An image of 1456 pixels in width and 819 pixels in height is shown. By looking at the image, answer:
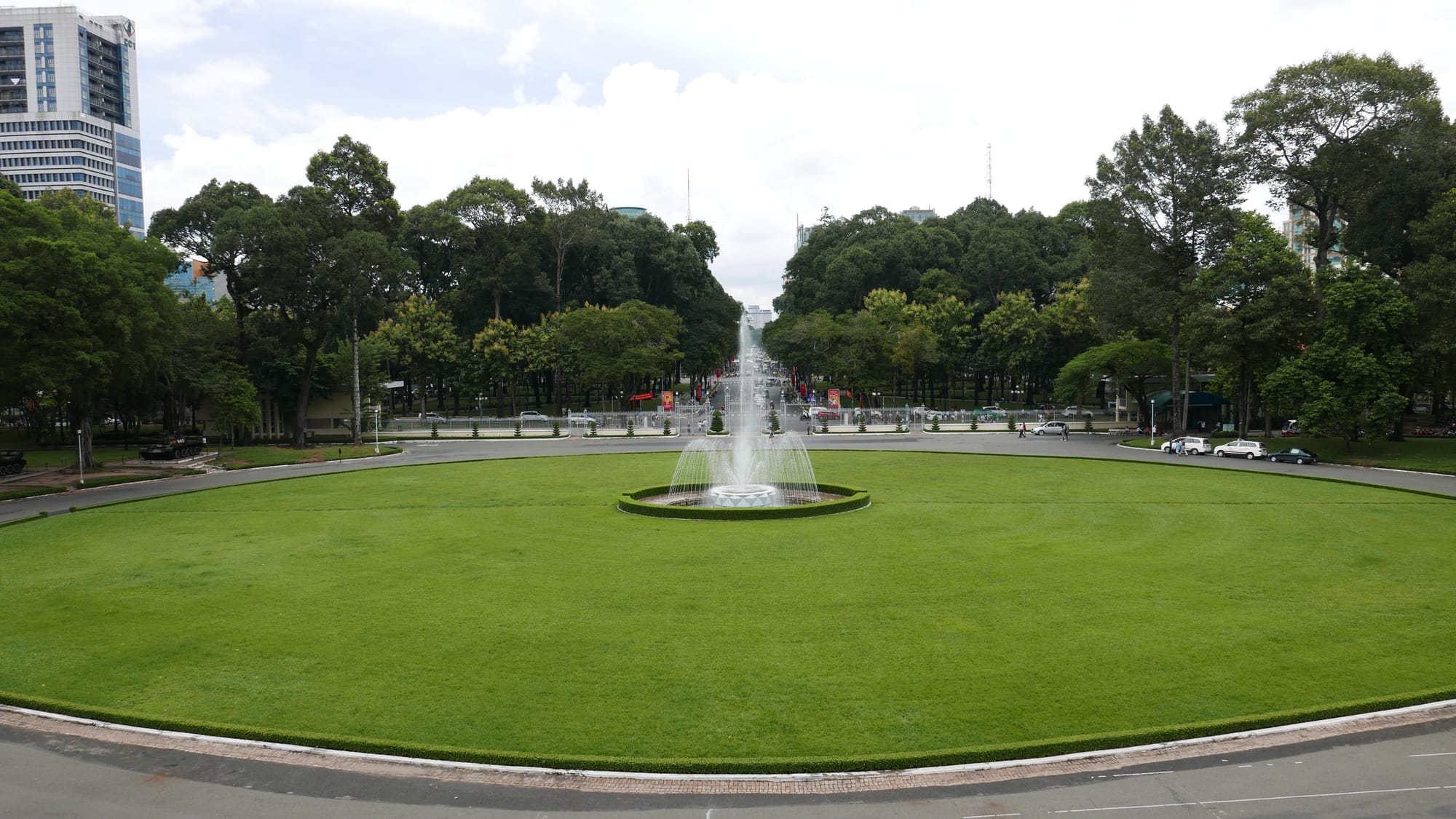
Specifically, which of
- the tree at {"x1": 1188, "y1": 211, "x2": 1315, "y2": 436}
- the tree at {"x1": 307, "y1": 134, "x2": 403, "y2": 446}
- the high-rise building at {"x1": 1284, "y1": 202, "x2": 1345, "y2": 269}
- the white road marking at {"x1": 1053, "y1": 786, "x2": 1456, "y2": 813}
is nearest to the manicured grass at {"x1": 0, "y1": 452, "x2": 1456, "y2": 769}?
the white road marking at {"x1": 1053, "y1": 786, "x2": 1456, "y2": 813}

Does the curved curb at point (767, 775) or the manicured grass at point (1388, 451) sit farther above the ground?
the manicured grass at point (1388, 451)

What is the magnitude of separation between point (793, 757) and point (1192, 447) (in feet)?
140

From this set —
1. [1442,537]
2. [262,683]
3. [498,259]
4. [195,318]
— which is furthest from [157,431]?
[1442,537]

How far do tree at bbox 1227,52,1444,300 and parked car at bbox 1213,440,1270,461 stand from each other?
367 inches

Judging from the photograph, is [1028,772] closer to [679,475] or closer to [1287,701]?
[1287,701]

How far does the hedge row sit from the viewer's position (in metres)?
9.49

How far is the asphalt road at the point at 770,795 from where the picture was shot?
8695mm

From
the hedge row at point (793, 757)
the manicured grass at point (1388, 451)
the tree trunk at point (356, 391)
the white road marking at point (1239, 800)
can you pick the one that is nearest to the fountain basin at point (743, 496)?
the hedge row at point (793, 757)

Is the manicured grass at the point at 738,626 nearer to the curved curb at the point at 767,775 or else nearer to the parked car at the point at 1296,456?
the curved curb at the point at 767,775

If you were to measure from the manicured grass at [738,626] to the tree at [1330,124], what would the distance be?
27547 mm

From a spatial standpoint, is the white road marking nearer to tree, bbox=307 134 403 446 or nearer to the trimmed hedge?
the trimmed hedge

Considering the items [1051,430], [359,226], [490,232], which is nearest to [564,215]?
[490,232]

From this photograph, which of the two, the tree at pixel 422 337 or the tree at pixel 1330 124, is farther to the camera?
the tree at pixel 422 337

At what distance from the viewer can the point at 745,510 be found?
81.2 ft
